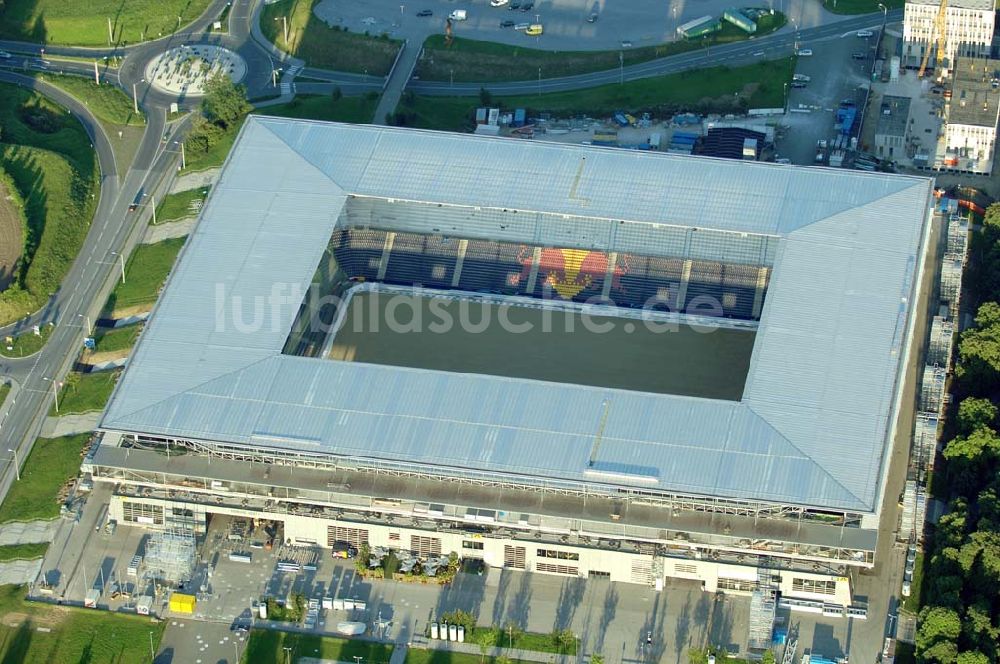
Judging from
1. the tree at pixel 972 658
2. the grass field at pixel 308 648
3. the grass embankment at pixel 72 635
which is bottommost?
the grass embankment at pixel 72 635

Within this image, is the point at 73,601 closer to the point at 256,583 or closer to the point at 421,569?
the point at 256,583

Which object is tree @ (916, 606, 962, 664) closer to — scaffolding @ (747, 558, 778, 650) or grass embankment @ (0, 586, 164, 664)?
scaffolding @ (747, 558, 778, 650)

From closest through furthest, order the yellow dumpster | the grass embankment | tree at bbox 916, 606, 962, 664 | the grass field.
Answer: tree at bbox 916, 606, 962, 664 → the grass field → the grass embankment → the yellow dumpster

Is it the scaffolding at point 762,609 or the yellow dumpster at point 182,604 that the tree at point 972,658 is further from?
the yellow dumpster at point 182,604

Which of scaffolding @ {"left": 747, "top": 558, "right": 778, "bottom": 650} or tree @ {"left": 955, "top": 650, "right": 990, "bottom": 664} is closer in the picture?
tree @ {"left": 955, "top": 650, "right": 990, "bottom": 664}

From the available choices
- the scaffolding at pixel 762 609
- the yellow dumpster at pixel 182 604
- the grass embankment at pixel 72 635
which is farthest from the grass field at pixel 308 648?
the scaffolding at pixel 762 609

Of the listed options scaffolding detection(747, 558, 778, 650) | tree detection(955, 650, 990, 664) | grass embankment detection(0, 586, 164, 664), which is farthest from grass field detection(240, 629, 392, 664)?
tree detection(955, 650, 990, 664)
